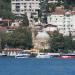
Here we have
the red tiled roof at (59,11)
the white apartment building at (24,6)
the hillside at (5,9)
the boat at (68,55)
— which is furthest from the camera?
the white apartment building at (24,6)

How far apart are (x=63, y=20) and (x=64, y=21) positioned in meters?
0.11

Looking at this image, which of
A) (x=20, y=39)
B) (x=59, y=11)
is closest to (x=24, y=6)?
(x=59, y=11)

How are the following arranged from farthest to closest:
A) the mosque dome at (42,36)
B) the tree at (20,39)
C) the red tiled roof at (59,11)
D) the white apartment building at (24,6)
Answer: the white apartment building at (24,6)
the red tiled roof at (59,11)
the mosque dome at (42,36)
the tree at (20,39)

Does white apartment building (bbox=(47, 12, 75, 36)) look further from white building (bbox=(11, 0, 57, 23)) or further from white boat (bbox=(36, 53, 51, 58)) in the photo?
white boat (bbox=(36, 53, 51, 58))

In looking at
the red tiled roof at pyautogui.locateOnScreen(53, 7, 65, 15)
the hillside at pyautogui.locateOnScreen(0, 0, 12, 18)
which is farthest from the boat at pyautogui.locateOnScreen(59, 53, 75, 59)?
the hillside at pyautogui.locateOnScreen(0, 0, 12, 18)

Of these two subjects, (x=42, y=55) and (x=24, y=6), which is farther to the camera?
(x=24, y=6)

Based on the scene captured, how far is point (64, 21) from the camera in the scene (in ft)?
187

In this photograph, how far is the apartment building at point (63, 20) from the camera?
5601 cm

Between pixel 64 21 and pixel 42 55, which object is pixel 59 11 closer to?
pixel 64 21

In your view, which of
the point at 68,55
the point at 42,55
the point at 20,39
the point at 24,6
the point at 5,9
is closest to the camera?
the point at 68,55

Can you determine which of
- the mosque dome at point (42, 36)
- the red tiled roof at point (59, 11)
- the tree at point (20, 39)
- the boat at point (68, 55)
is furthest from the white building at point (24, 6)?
the boat at point (68, 55)

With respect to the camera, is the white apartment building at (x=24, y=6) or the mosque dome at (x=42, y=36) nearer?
the mosque dome at (x=42, y=36)

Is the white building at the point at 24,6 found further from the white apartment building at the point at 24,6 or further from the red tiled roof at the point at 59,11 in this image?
the red tiled roof at the point at 59,11

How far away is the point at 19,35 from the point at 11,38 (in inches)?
28.0
